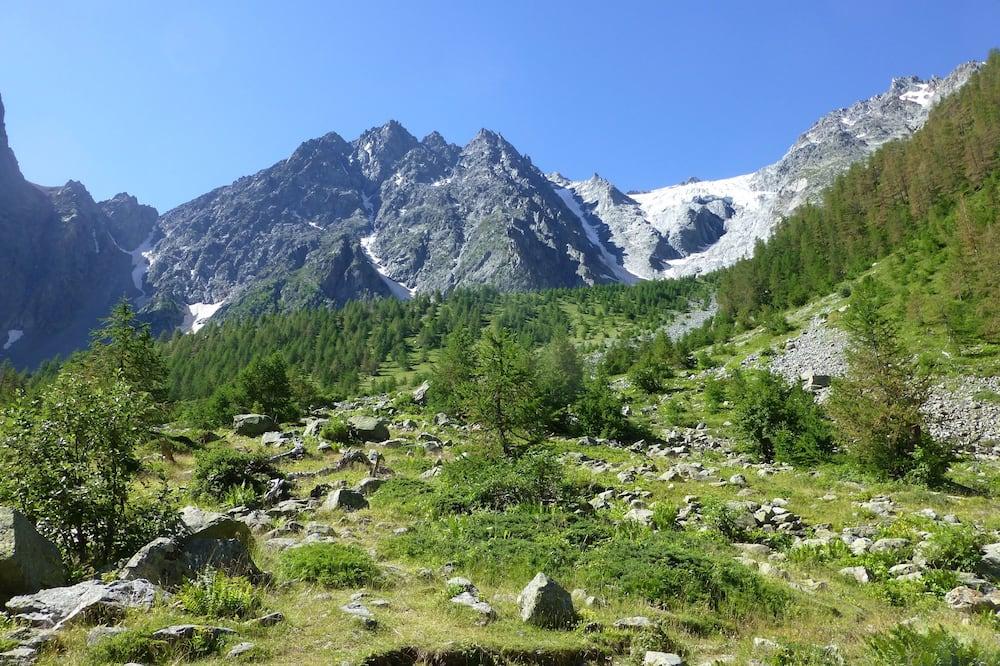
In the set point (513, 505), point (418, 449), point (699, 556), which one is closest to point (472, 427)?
point (418, 449)

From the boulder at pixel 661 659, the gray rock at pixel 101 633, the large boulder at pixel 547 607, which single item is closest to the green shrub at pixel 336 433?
the large boulder at pixel 547 607

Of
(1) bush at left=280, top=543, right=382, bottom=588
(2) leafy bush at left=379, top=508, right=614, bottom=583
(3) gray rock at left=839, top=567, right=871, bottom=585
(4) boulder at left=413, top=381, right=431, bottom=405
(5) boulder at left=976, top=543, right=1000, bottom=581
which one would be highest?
(4) boulder at left=413, top=381, right=431, bottom=405

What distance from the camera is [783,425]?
85.8 ft

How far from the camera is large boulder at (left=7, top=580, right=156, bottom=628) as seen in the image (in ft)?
21.4

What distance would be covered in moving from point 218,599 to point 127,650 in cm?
149

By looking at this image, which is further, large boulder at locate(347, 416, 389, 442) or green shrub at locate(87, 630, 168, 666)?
large boulder at locate(347, 416, 389, 442)

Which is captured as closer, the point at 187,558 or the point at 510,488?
the point at 187,558

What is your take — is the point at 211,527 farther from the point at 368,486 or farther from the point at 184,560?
the point at 368,486

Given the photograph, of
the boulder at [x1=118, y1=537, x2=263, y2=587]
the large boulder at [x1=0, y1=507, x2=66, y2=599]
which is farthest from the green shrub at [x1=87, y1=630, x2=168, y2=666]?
the large boulder at [x1=0, y1=507, x2=66, y2=599]

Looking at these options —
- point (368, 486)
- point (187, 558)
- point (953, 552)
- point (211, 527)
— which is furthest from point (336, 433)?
point (953, 552)

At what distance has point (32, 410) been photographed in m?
10.4

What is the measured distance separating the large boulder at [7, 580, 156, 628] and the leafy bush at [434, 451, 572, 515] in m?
8.47

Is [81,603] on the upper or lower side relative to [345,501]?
upper

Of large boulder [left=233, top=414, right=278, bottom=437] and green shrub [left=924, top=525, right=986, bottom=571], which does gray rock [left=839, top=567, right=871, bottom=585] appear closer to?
green shrub [left=924, top=525, right=986, bottom=571]
